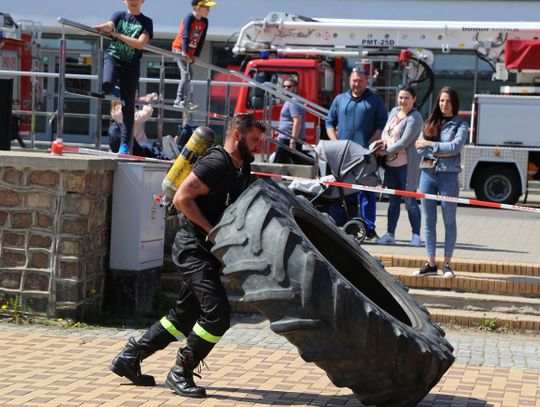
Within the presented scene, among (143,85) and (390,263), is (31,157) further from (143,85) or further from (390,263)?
(143,85)

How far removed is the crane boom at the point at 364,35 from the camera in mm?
23062

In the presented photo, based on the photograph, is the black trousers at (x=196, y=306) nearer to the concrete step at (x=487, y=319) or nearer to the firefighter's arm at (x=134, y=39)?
the concrete step at (x=487, y=319)

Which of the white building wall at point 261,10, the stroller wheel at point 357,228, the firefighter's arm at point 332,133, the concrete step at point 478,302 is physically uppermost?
the white building wall at point 261,10

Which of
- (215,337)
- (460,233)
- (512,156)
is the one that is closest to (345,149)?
(460,233)

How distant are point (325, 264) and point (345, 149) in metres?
5.84

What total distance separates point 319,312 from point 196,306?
1187 millimetres

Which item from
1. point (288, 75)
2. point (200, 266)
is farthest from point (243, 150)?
point (288, 75)

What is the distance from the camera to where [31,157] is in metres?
9.55

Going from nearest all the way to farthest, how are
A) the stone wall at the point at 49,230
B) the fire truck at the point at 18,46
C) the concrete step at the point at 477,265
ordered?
the stone wall at the point at 49,230
the concrete step at the point at 477,265
the fire truck at the point at 18,46

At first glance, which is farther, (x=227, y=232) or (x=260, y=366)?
(x=260, y=366)

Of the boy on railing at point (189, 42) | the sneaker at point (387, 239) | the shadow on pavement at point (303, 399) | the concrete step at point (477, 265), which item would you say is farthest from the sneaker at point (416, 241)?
the shadow on pavement at point (303, 399)

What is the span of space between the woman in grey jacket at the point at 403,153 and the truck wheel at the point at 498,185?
8.90 meters

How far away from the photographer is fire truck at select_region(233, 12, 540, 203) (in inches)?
831

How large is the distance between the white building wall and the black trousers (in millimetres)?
23222
